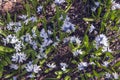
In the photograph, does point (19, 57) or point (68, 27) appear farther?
point (68, 27)

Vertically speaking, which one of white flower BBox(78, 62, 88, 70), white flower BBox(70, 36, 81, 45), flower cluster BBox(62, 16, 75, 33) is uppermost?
flower cluster BBox(62, 16, 75, 33)

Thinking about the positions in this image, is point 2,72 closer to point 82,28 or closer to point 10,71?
point 10,71

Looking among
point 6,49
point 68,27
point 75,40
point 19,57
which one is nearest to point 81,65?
point 75,40

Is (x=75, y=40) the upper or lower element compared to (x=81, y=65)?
upper

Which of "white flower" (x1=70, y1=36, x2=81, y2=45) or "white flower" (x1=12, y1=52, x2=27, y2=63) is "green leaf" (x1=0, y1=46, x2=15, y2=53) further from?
"white flower" (x1=70, y1=36, x2=81, y2=45)

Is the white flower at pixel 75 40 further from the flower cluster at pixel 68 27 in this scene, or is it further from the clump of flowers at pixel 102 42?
the clump of flowers at pixel 102 42

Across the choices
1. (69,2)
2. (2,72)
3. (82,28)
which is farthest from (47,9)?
(2,72)

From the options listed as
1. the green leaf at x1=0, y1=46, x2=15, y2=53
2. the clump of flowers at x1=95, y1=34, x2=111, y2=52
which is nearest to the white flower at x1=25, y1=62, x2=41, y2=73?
the green leaf at x1=0, y1=46, x2=15, y2=53

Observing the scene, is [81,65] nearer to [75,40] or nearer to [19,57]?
[75,40]

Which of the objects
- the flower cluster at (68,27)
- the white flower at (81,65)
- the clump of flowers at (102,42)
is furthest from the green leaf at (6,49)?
the clump of flowers at (102,42)

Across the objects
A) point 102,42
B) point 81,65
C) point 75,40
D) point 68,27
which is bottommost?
point 81,65

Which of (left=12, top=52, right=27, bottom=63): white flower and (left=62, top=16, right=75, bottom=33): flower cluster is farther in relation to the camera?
(left=62, top=16, right=75, bottom=33): flower cluster
